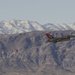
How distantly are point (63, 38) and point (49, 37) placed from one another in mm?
4648

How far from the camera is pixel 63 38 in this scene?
97.8 meters

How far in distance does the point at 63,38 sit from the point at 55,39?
2.22 m

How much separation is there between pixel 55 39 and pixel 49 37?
4.20 m

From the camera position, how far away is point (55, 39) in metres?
97.0

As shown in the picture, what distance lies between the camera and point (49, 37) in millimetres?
100938
